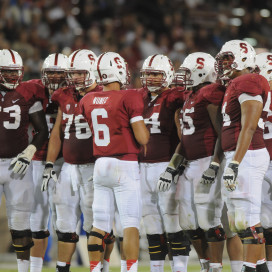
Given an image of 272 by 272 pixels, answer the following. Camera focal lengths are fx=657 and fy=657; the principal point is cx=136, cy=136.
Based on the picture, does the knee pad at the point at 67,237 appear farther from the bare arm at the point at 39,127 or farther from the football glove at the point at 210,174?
the football glove at the point at 210,174

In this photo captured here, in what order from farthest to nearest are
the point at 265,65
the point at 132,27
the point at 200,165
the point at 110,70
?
the point at 132,27 → the point at 265,65 → the point at 200,165 → the point at 110,70

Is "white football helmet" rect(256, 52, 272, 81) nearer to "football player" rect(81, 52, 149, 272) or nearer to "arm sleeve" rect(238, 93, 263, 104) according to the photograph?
"arm sleeve" rect(238, 93, 263, 104)

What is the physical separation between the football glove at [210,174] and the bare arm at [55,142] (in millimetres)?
1485

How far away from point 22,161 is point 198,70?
1866 millimetres

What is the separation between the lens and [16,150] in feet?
20.5

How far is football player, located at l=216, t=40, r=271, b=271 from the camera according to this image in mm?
5289

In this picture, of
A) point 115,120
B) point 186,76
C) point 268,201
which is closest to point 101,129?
point 115,120

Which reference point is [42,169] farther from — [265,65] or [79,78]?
[265,65]

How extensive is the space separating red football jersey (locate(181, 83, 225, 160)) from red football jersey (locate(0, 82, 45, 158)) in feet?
4.98

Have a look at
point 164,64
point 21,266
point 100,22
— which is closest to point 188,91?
point 164,64

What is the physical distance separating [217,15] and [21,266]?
323 inches

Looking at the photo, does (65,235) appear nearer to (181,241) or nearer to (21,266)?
(21,266)

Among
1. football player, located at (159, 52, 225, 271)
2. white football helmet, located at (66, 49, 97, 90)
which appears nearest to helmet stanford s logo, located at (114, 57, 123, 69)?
white football helmet, located at (66, 49, 97, 90)

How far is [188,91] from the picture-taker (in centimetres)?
638
